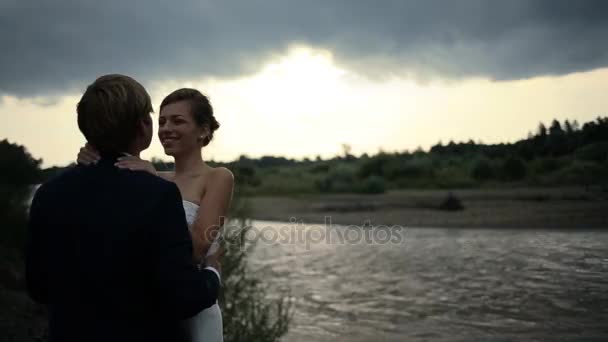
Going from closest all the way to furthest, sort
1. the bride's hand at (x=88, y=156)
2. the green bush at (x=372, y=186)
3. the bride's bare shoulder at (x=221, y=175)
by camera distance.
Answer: the bride's hand at (x=88, y=156), the bride's bare shoulder at (x=221, y=175), the green bush at (x=372, y=186)

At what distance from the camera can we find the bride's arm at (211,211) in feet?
7.48

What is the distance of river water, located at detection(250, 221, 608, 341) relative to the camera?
26.0 ft

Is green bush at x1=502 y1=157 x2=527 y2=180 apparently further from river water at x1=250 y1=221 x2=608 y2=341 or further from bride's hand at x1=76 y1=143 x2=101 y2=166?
bride's hand at x1=76 y1=143 x2=101 y2=166

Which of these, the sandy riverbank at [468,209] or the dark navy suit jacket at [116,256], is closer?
the dark navy suit jacket at [116,256]

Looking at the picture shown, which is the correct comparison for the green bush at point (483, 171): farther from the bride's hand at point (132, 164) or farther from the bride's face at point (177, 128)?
the bride's hand at point (132, 164)

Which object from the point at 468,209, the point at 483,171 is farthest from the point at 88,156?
the point at 483,171

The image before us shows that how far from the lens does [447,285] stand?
34.0ft

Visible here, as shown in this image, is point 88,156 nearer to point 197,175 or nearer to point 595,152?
point 197,175

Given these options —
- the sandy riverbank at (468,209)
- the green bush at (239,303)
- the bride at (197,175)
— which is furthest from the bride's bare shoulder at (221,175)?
the sandy riverbank at (468,209)

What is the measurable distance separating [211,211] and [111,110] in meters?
0.77

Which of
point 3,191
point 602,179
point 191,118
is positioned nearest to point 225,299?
point 3,191

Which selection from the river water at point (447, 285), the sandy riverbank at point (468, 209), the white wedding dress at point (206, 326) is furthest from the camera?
the sandy riverbank at point (468, 209)

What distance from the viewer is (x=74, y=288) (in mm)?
1794

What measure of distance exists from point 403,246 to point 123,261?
13441 mm
